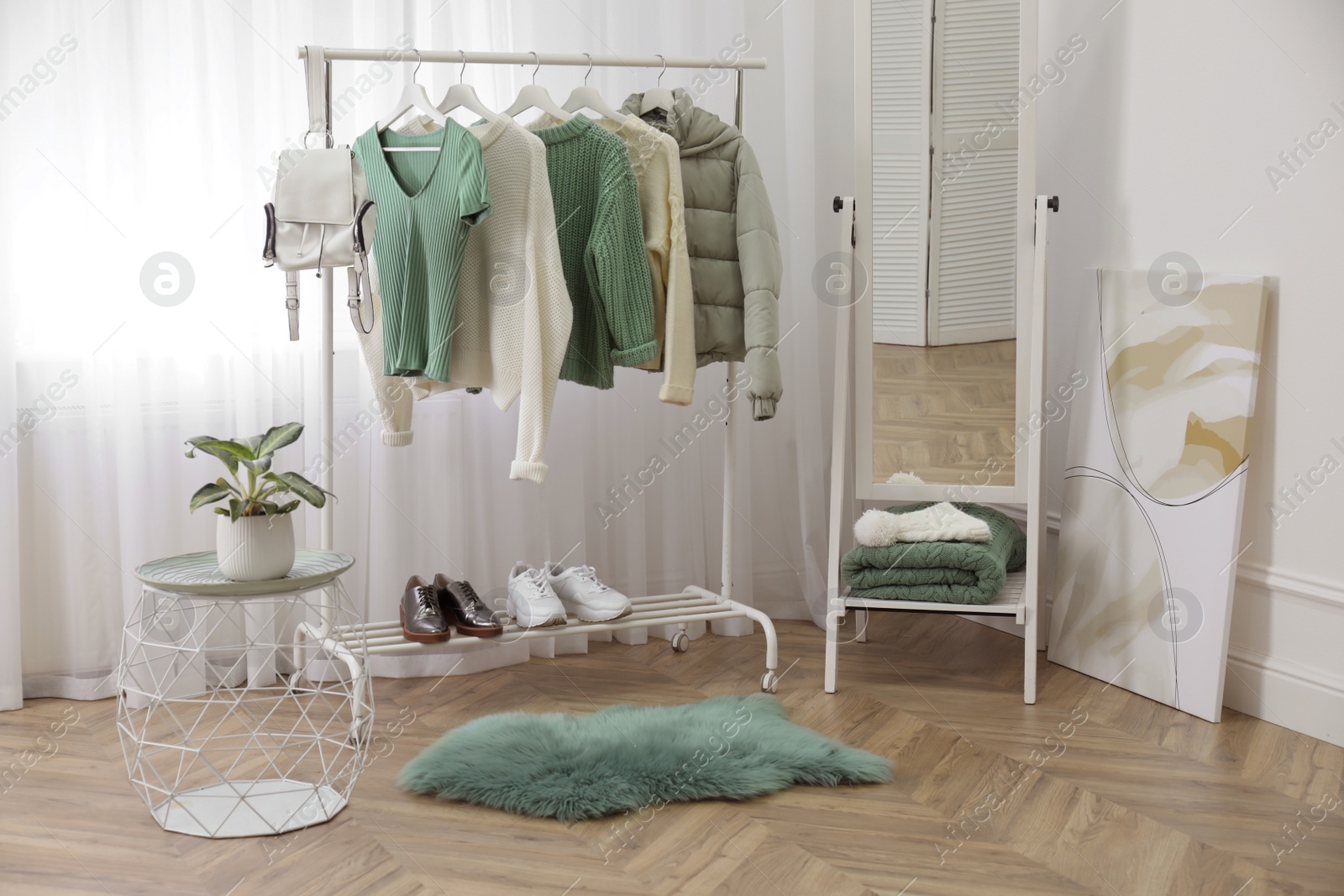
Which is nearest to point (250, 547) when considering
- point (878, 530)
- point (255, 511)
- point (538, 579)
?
point (255, 511)

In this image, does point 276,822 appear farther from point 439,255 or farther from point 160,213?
point 160,213

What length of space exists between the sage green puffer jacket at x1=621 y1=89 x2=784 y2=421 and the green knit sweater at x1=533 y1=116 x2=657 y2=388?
0.19m

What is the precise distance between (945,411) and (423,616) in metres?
1.39

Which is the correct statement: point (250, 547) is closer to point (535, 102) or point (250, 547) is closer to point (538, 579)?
point (538, 579)

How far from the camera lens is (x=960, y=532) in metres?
2.75

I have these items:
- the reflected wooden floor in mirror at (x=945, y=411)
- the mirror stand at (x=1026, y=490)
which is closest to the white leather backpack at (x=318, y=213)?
the mirror stand at (x=1026, y=490)

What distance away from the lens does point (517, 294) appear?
247cm

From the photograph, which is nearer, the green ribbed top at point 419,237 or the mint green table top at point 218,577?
the mint green table top at point 218,577

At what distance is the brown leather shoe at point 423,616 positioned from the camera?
250cm

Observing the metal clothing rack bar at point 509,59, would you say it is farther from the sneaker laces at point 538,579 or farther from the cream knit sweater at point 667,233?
the sneaker laces at point 538,579

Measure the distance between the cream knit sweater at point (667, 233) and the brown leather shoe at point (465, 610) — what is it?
647 millimetres

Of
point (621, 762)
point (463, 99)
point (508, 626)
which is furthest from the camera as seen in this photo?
point (508, 626)

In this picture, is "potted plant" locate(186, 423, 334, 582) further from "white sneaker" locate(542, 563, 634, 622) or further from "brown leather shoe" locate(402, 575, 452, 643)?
"white sneaker" locate(542, 563, 634, 622)

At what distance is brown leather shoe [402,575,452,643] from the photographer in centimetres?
250
